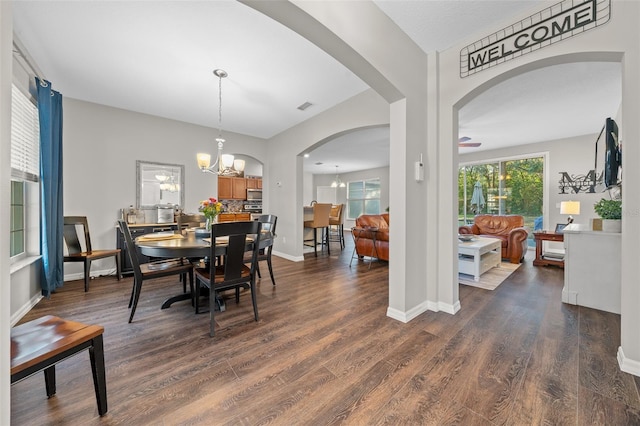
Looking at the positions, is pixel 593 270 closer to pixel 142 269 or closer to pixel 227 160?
pixel 227 160

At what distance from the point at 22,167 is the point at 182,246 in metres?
2.19

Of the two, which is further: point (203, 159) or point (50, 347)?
point (203, 159)

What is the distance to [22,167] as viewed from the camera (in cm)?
270

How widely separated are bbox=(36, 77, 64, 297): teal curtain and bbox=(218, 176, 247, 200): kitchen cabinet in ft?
14.4

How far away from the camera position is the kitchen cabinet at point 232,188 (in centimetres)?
752

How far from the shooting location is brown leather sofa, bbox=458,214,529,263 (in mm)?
4734

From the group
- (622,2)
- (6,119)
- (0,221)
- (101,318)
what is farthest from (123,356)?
(622,2)

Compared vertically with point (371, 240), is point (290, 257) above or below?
below

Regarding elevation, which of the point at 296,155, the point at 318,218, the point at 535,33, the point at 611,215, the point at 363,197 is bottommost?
the point at 318,218

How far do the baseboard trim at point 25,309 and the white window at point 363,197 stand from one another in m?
9.41

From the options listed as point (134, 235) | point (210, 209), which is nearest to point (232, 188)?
point (134, 235)

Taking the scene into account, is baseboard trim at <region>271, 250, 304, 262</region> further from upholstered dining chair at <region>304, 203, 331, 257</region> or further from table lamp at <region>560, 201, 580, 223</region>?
table lamp at <region>560, 201, 580, 223</region>

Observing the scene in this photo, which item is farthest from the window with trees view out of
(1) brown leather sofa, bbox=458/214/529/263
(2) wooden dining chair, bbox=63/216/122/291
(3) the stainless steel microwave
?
(2) wooden dining chair, bbox=63/216/122/291

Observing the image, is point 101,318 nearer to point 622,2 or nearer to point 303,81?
point 303,81
